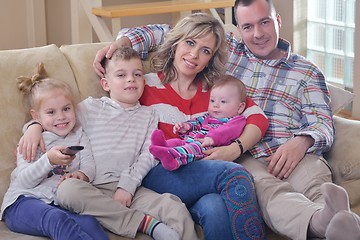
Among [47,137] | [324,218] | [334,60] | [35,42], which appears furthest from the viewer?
[35,42]

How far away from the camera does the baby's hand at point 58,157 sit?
88.3 inches

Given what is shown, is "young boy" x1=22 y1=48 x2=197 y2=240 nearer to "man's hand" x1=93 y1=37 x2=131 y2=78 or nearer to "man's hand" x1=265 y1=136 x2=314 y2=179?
"man's hand" x1=93 y1=37 x2=131 y2=78

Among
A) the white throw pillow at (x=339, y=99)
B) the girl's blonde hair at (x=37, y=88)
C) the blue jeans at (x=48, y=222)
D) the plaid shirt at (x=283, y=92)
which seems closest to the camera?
the blue jeans at (x=48, y=222)

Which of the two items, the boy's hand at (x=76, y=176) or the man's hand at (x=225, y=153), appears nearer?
the boy's hand at (x=76, y=176)

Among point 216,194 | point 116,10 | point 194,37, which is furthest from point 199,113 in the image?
point 116,10

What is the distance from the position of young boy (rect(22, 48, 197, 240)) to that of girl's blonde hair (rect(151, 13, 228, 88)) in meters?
0.15

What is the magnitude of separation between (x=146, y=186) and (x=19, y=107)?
51 centimetres

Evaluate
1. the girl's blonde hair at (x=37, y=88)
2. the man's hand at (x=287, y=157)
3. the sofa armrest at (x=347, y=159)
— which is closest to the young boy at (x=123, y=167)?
the girl's blonde hair at (x=37, y=88)

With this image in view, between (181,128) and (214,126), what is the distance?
0.39ft

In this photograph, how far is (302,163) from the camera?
254cm

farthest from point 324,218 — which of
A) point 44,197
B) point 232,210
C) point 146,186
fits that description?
point 44,197

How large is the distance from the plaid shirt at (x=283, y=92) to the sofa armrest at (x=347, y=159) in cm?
5

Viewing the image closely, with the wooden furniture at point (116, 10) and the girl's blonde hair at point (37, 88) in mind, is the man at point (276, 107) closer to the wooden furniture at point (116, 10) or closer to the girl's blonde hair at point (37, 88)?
the girl's blonde hair at point (37, 88)

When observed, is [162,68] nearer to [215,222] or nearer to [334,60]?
[215,222]
